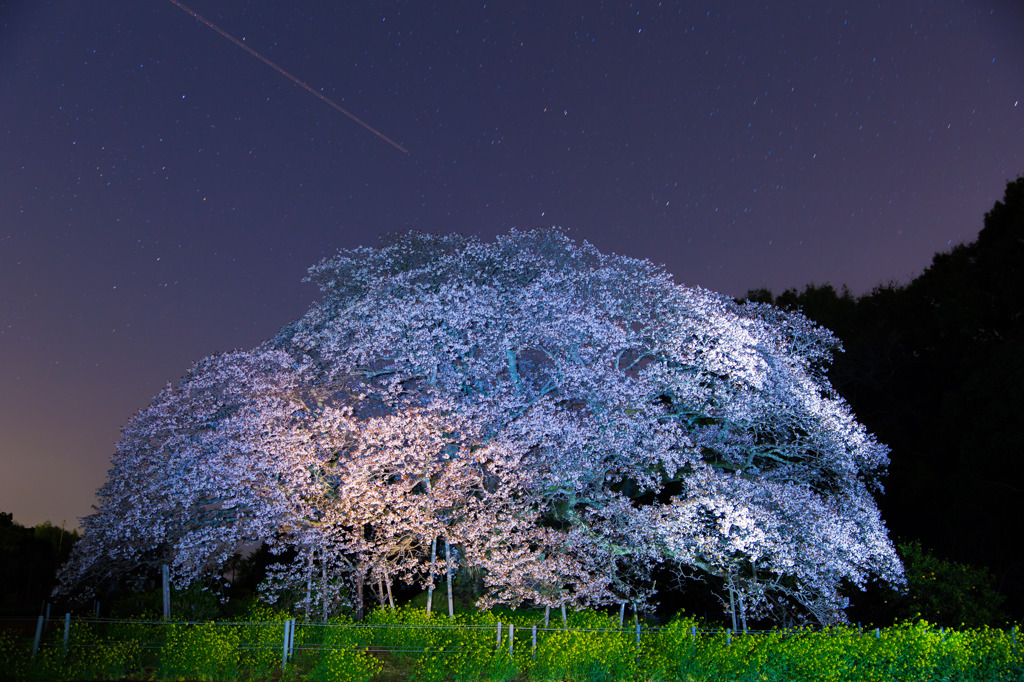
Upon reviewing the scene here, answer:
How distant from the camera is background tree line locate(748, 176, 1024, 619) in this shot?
83.0ft

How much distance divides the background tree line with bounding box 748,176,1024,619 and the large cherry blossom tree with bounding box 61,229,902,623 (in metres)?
8.59

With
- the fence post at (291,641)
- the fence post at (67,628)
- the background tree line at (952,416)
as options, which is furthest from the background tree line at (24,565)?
the fence post at (291,641)

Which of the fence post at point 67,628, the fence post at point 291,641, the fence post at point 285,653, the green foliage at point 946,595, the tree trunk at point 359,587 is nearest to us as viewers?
the fence post at point 67,628

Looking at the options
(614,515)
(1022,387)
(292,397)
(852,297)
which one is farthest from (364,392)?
(852,297)

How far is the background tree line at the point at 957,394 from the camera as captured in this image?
996 inches

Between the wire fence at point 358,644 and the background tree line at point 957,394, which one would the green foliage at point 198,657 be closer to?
the wire fence at point 358,644

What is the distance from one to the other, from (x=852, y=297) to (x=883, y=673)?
30.9m

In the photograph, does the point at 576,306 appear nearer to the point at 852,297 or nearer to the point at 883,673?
the point at 883,673

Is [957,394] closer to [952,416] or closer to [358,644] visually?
[952,416]

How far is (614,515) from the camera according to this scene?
56.1 feet

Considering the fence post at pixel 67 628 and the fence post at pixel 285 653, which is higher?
the fence post at pixel 67 628

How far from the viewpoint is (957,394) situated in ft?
91.1

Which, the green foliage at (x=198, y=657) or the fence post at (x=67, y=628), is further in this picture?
the fence post at (x=67, y=628)

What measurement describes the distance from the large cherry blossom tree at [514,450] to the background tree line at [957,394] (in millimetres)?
8589
